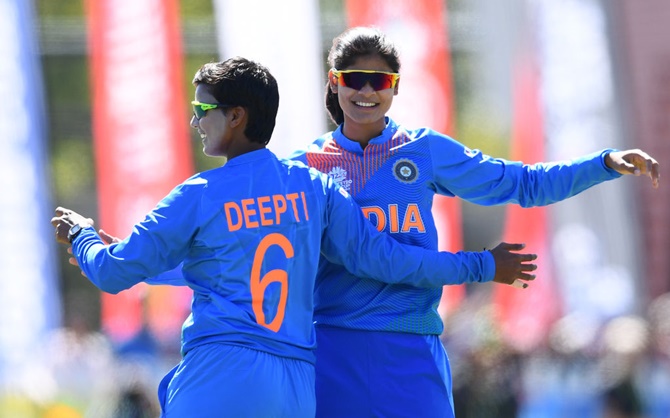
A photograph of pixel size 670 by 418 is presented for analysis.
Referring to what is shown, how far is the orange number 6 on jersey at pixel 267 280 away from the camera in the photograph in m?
3.82

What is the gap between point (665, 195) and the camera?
1661 centimetres

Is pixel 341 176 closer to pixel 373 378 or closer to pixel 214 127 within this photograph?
pixel 214 127

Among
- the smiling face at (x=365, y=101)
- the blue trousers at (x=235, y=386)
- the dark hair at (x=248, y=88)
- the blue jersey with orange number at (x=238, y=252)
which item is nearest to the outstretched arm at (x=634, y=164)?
the smiling face at (x=365, y=101)

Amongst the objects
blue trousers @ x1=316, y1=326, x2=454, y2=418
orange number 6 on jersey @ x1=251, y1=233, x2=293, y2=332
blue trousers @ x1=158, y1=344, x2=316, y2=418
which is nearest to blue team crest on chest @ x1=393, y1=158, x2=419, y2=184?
blue trousers @ x1=316, y1=326, x2=454, y2=418

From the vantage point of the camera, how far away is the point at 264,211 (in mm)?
3867

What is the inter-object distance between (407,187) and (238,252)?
30.5 inches

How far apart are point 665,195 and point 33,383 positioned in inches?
347

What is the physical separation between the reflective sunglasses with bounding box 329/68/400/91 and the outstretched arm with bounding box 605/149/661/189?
30.2 inches

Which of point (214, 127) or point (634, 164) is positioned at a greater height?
point (214, 127)

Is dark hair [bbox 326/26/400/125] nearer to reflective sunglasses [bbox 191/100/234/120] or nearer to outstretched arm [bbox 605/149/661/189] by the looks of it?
reflective sunglasses [bbox 191/100/234/120]

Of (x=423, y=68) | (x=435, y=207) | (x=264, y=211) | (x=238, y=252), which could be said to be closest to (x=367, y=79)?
(x=264, y=211)

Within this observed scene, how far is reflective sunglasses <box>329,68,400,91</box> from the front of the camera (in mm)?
4316

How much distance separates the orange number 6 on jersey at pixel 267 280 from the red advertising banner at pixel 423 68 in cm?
969

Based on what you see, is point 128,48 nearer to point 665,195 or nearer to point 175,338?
point 175,338
